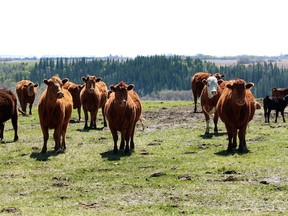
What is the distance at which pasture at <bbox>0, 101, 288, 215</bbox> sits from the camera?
1160cm

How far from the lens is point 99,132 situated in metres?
24.8

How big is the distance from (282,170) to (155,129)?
11.7 m

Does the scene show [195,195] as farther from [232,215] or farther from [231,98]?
[231,98]

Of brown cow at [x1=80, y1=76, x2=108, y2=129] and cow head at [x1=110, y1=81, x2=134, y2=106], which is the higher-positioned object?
cow head at [x1=110, y1=81, x2=134, y2=106]

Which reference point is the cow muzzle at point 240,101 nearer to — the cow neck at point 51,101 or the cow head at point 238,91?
the cow head at point 238,91

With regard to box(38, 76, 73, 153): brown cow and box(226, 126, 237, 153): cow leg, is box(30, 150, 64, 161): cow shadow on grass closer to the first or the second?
box(38, 76, 73, 153): brown cow

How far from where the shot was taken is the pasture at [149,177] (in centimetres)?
1160

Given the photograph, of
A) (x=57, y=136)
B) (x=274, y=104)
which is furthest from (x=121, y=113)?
(x=274, y=104)

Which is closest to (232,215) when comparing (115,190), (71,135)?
(115,190)

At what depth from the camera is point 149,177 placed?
48.1 feet

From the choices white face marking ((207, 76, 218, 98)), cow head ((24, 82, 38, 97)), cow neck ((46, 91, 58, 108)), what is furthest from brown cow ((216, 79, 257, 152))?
cow head ((24, 82, 38, 97))

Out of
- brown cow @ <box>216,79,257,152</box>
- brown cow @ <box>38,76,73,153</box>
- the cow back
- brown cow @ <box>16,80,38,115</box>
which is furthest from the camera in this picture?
brown cow @ <box>16,80,38,115</box>

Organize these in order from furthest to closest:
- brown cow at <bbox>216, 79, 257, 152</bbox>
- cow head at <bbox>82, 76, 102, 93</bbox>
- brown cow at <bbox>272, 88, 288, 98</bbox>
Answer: brown cow at <bbox>272, 88, 288, 98</bbox> → cow head at <bbox>82, 76, 102, 93</bbox> → brown cow at <bbox>216, 79, 257, 152</bbox>

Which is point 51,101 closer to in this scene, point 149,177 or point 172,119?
point 149,177
